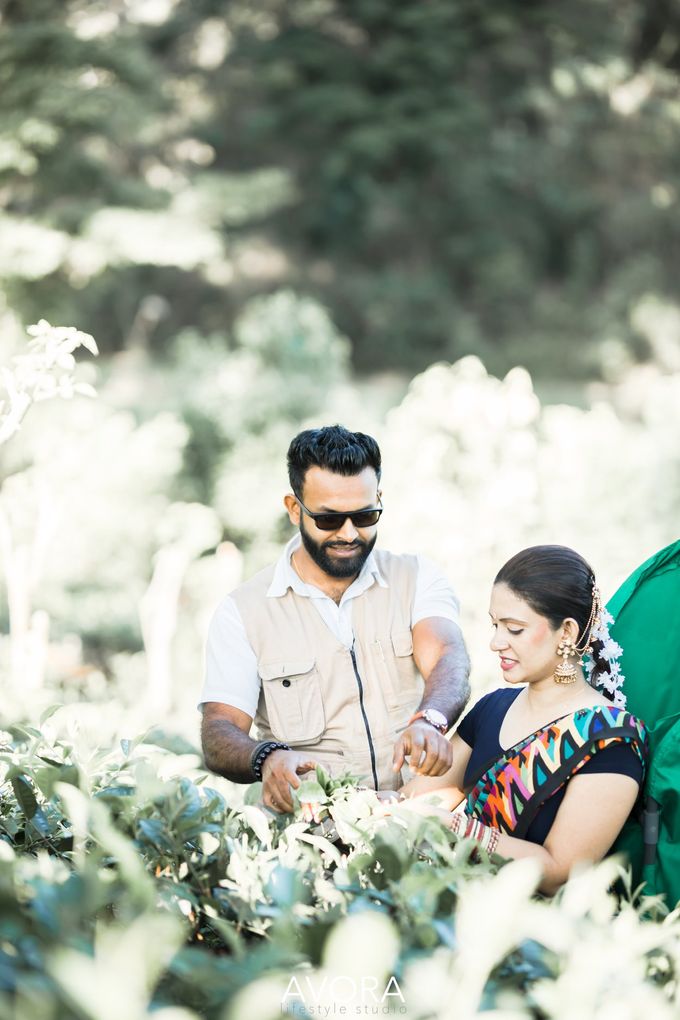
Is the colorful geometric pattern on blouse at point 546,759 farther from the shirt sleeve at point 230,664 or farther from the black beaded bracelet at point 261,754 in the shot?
the shirt sleeve at point 230,664

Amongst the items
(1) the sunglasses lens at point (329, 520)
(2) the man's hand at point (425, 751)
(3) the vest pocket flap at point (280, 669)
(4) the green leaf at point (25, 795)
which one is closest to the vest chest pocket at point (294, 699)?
(3) the vest pocket flap at point (280, 669)

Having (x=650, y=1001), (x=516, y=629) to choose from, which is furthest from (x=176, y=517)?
(x=650, y=1001)

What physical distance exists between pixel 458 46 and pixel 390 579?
2031cm

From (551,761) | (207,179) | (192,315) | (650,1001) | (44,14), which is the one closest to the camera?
(650,1001)

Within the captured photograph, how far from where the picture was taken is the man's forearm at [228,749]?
2.39 metres

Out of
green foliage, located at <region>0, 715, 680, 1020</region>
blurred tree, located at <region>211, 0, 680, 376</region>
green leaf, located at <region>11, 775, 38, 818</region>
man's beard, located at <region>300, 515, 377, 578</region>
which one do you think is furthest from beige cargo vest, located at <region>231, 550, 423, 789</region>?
blurred tree, located at <region>211, 0, 680, 376</region>

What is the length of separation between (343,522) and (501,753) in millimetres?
737

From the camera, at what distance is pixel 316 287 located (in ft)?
74.2

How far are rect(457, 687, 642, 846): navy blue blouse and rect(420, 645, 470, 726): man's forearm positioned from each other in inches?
2.9

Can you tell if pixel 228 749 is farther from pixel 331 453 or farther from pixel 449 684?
pixel 331 453

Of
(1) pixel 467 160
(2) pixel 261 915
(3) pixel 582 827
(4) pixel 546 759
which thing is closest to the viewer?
(2) pixel 261 915

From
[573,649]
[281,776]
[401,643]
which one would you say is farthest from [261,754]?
[573,649]

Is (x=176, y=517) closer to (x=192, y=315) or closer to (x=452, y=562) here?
(x=452, y=562)

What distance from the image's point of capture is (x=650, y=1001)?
1243mm
